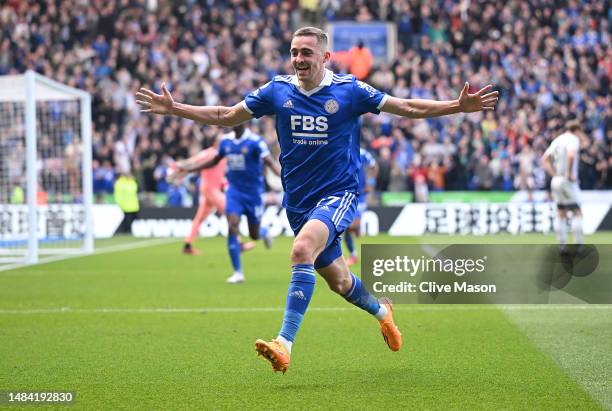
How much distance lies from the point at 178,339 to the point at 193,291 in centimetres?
438

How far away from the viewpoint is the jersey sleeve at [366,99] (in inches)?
272

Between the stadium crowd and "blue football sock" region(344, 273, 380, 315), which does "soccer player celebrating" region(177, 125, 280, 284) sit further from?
the stadium crowd

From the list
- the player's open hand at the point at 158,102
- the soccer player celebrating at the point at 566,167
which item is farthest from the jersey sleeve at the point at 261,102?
the soccer player celebrating at the point at 566,167

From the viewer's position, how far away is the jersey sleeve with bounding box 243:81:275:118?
705 cm

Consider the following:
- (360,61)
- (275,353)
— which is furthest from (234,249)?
(360,61)

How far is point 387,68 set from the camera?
29750mm

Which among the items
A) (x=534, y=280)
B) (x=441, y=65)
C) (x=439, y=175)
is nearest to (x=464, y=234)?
(x=439, y=175)

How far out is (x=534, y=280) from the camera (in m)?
9.28

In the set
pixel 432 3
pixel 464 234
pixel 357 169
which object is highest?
pixel 432 3

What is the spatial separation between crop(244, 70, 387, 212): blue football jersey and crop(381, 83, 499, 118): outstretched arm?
0.12m

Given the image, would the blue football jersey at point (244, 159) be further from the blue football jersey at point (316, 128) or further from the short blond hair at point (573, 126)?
the blue football jersey at point (316, 128)

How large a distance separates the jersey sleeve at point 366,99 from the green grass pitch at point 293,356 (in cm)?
185

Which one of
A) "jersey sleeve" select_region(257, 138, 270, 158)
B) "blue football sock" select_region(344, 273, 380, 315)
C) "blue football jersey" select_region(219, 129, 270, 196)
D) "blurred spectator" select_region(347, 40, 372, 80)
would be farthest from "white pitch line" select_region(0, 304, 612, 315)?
"blurred spectator" select_region(347, 40, 372, 80)

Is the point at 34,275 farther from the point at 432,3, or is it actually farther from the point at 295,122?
the point at 432,3
